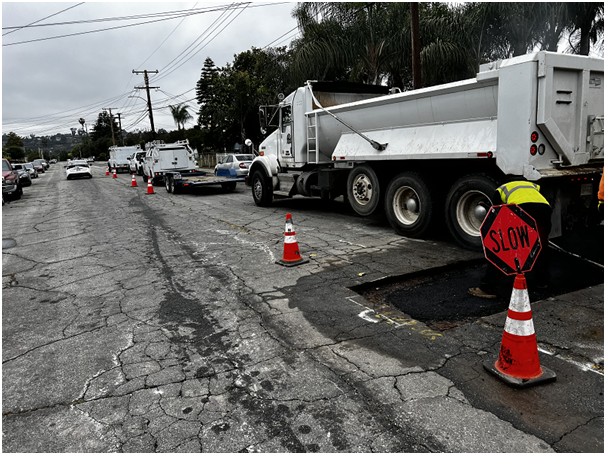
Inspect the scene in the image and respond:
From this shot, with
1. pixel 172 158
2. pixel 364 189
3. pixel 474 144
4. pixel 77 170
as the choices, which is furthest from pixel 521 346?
pixel 77 170

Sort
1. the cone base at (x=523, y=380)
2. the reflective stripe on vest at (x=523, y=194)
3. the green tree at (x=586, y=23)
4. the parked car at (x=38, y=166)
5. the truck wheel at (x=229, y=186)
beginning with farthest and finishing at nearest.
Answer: the parked car at (x=38, y=166) → the truck wheel at (x=229, y=186) → the green tree at (x=586, y=23) → the reflective stripe on vest at (x=523, y=194) → the cone base at (x=523, y=380)

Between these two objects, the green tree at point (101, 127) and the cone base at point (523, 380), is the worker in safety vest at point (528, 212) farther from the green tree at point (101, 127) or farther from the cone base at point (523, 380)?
the green tree at point (101, 127)

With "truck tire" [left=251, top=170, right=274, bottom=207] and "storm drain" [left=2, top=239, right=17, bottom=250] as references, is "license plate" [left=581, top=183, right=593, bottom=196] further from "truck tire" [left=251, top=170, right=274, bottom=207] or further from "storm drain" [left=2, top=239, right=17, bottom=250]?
"storm drain" [left=2, top=239, right=17, bottom=250]

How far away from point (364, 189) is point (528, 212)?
4527 millimetres

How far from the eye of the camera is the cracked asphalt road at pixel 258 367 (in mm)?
2771

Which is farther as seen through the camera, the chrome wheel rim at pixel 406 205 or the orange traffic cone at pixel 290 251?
the chrome wheel rim at pixel 406 205

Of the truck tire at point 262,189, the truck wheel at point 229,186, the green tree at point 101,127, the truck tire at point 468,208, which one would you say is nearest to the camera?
the truck tire at point 468,208

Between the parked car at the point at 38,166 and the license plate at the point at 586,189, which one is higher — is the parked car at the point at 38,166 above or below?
above

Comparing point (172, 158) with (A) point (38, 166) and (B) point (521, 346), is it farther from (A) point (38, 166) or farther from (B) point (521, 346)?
(A) point (38, 166)

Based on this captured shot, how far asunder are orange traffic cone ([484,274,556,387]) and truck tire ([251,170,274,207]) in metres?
9.76

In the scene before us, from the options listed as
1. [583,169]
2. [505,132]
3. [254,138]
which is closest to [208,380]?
[505,132]

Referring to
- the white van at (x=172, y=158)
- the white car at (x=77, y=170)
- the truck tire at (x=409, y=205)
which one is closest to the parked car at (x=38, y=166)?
the white car at (x=77, y=170)

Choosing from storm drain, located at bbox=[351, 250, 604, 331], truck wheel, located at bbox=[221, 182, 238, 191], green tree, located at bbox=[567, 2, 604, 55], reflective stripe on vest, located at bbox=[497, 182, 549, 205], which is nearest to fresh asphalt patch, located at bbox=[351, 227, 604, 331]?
storm drain, located at bbox=[351, 250, 604, 331]

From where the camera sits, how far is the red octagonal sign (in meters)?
3.52
